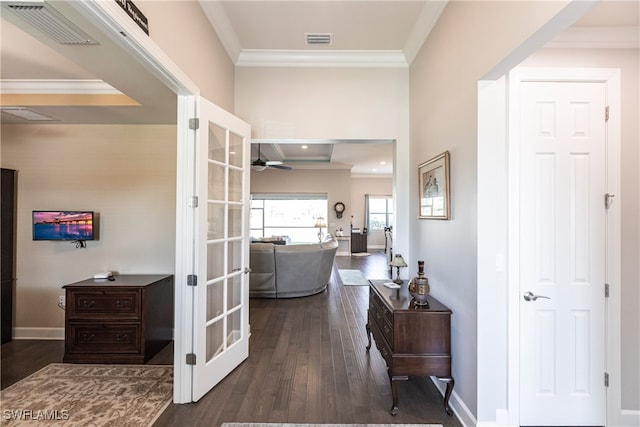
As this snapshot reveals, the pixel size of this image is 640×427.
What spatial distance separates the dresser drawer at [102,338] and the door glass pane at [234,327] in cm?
101

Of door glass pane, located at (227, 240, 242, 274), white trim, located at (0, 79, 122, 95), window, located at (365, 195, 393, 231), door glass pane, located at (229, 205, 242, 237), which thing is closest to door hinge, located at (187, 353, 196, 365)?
door glass pane, located at (227, 240, 242, 274)

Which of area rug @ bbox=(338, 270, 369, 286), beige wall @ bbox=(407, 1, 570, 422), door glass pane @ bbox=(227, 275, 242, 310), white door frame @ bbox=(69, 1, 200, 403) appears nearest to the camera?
beige wall @ bbox=(407, 1, 570, 422)

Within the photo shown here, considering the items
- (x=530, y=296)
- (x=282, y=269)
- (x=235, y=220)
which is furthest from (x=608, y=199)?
(x=282, y=269)

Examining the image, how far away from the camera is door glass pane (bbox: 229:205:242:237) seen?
9.05 feet

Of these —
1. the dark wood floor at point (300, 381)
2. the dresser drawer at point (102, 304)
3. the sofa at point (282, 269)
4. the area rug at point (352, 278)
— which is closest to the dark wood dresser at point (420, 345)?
the dark wood floor at point (300, 381)

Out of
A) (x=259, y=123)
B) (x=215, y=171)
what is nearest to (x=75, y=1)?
(x=215, y=171)

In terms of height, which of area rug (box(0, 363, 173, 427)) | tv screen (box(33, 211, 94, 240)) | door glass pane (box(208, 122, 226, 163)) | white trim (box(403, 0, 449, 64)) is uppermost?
white trim (box(403, 0, 449, 64))

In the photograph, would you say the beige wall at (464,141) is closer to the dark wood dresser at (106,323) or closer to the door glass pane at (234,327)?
the door glass pane at (234,327)

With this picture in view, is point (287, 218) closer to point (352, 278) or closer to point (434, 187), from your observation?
point (352, 278)

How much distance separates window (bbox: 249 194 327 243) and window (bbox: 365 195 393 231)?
8.47 ft

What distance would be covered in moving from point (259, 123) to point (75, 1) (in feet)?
7.28

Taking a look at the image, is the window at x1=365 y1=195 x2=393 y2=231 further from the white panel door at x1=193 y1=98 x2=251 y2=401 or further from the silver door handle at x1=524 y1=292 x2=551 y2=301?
the silver door handle at x1=524 y1=292 x2=551 y2=301

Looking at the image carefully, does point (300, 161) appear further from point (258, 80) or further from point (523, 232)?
point (523, 232)

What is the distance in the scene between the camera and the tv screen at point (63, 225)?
338cm
